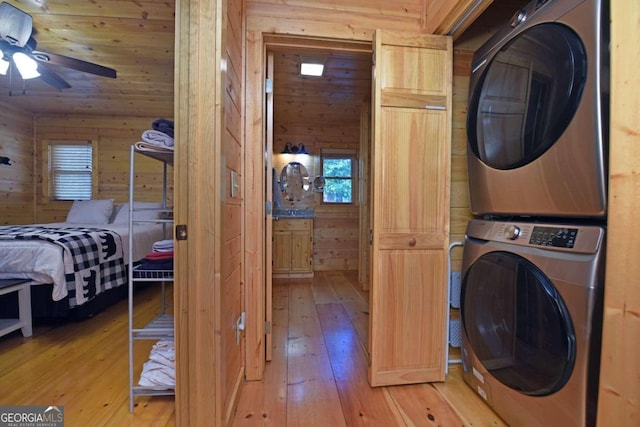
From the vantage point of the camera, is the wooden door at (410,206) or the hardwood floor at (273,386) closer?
the hardwood floor at (273,386)

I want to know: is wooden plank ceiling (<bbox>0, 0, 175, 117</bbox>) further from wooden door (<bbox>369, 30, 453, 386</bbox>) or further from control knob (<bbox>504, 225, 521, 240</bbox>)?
control knob (<bbox>504, 225, 521, 240</bbox>)

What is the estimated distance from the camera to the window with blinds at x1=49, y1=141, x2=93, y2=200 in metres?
4.49

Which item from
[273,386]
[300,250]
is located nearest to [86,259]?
[273,386]

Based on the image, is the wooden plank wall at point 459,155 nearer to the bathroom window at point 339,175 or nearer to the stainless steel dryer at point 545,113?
the stainless steel dryer at point 545,113

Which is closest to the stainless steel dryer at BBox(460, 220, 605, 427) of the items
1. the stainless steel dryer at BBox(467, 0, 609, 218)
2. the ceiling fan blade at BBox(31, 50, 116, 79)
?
the stainless steel dryer at BBox(467, 0, 609, 218)

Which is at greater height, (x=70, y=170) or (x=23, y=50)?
(x=23, y=50)

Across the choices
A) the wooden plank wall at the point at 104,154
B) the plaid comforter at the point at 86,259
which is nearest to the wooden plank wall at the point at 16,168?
the wooden plank wall at the point at 104,154

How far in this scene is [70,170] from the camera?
14.8 ft

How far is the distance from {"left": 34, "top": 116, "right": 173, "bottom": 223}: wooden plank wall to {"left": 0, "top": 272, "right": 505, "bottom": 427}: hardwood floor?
272 cm

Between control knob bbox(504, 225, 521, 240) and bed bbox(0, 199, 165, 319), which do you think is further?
bed bbox(0, 199, 165, 319)

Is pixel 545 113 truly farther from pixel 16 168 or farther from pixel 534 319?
pixel 16 168

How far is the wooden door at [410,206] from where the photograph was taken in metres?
1.54

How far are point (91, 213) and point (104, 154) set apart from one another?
1194mm

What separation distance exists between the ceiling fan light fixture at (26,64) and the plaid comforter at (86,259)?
1341 mm
